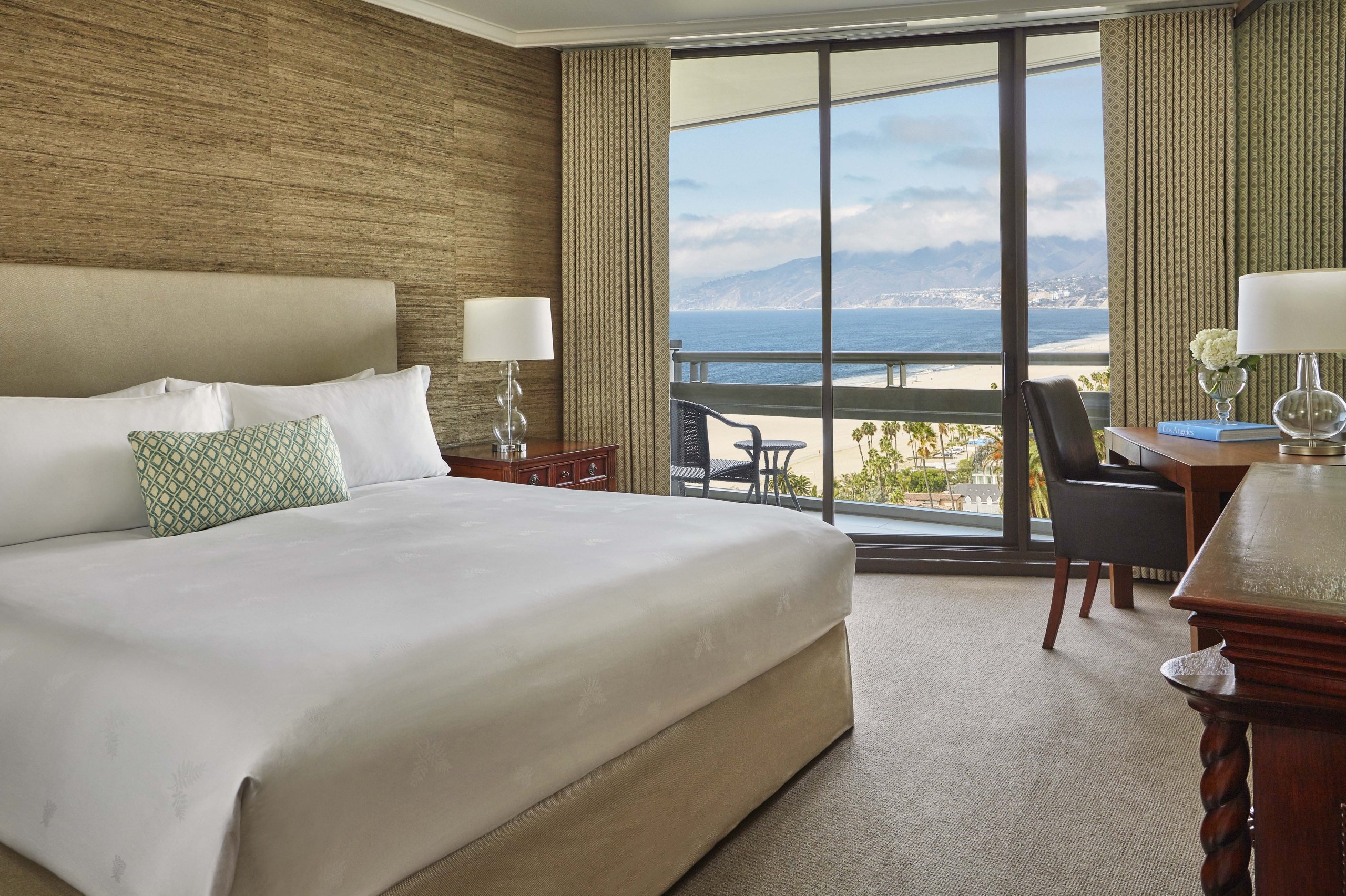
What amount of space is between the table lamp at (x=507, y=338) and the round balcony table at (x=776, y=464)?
140cm

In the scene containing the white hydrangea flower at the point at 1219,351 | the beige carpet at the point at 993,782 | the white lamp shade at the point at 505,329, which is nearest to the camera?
the beige carpet at the point at 993,782

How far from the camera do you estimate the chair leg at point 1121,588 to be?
13.7ft

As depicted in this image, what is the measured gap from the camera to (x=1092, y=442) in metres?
3.91

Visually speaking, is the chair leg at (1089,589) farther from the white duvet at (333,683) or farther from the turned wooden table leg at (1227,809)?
the turned wooden table leg at (1227,809)

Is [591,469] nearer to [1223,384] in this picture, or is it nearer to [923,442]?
[923,442]

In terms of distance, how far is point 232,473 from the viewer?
109 inches

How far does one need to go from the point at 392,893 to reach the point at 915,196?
4398 millimetres

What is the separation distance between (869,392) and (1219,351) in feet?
5.77

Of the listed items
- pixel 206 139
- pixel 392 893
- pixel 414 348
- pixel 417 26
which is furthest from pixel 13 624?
pixel 417 26

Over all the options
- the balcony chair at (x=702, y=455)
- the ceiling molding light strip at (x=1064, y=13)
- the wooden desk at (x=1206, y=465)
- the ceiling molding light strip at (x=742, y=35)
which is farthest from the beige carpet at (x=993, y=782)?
the ceiling molding light strip at (x=742, y=35)

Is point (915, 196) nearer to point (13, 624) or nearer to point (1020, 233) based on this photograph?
point (1020, 233)

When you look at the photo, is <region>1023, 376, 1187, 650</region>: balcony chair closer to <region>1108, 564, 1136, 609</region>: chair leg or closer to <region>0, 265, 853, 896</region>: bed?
<region>1108, 564, 1136, 609</region>: chair leg

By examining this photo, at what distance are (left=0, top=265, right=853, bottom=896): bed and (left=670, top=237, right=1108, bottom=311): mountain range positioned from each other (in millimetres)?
2547

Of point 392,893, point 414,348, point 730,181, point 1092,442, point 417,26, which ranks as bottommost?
point 392,893
